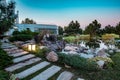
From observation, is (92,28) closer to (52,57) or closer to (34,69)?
(52,57)

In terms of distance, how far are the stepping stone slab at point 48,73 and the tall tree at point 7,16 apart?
370 centimetres

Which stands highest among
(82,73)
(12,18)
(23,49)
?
(12,18)

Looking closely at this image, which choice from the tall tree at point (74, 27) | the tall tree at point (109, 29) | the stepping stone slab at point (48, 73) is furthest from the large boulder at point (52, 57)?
the tall tree at point (74, 27)

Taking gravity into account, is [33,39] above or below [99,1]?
below

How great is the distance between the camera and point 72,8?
21609 mm

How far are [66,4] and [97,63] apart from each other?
48.7 ft

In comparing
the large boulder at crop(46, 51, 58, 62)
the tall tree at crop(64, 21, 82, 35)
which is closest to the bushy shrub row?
the large boulder at crop(46, 51, 58, 62)

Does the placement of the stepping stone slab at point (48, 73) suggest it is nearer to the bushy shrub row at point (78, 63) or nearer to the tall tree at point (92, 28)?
the bushy shrub row at point (78, 63)

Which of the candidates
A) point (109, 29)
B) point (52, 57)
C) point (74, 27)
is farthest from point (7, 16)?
point (74, 27)

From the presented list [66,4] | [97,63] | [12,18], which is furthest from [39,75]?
[66,4]

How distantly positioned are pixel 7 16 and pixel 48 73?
183 inches

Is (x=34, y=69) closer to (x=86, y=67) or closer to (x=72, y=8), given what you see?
(x=86, y=67)

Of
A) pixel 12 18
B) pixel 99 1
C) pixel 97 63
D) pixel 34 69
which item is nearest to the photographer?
pixel 34 69

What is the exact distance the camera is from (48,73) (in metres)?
5.81
